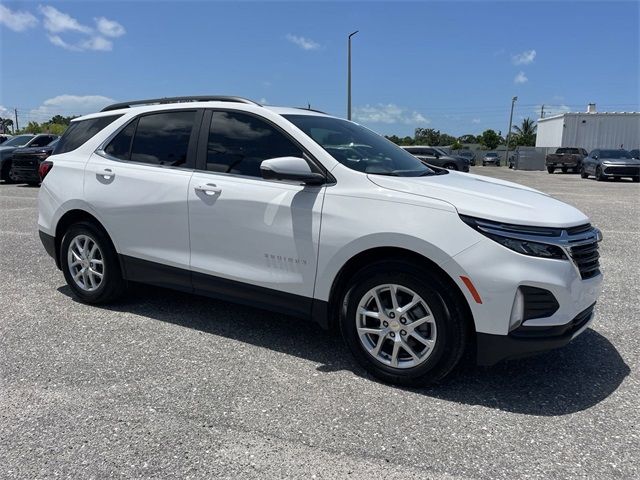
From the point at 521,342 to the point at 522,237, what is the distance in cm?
61

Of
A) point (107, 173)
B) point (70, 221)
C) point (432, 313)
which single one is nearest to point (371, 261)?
point (432, 313)

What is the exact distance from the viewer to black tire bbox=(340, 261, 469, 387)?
319cm

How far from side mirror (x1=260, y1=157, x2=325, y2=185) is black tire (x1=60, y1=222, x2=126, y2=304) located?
1.94m

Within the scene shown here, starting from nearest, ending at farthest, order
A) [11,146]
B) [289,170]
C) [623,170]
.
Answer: [289,170] → [11,146] → [623,170]

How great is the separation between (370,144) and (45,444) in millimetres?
3001

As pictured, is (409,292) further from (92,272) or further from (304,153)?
(92,272)

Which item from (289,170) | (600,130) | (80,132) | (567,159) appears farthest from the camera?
(600,130)

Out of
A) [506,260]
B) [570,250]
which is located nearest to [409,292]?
[506,260]

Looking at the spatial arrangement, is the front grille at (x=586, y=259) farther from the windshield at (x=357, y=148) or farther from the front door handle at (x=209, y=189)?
the front door handle at (x=209, y=189)

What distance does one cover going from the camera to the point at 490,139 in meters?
100

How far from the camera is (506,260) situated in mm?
3020

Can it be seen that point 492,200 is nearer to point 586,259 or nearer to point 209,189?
point 586,259

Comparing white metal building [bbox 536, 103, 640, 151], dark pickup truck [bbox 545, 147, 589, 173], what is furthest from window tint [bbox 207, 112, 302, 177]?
white metal building [bbox 536, 103, 640, 151]

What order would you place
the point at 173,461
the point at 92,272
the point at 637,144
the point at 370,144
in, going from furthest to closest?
the point at 637,144, the point at 92,272, the point at 370,144, the point at 173,461
